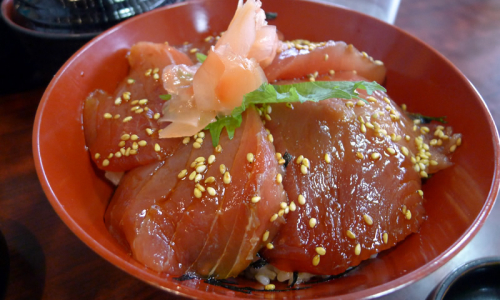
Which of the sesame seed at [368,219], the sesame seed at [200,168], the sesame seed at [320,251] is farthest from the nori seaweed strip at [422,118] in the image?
the sesame seed at [200,168]

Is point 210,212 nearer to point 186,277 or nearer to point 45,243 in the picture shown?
point 186,277

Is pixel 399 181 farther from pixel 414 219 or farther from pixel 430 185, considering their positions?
pixel 430 185

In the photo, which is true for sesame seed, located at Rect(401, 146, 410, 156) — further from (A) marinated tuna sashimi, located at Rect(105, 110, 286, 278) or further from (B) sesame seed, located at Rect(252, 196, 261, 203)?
(B) sesame seed, located at Rect(252, 196, 261, 203)

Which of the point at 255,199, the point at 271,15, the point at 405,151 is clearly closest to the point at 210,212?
the point at 255,199

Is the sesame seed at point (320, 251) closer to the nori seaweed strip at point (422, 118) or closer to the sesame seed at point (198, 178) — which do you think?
the sesame seed at point (198, 178)

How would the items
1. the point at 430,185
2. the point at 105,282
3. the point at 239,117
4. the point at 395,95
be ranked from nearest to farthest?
the point at 239,117
the point at 105,282
the point at 430,185
the point at 395,95

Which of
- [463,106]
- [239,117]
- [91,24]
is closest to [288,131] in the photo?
[239,117]

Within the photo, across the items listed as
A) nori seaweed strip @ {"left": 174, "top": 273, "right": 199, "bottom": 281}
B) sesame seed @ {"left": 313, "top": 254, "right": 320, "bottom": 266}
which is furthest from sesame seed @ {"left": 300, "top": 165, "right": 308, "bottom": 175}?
nori seaweed strip @ {"left": 174, "top": 273, "right": 199, "bottom": 281}
